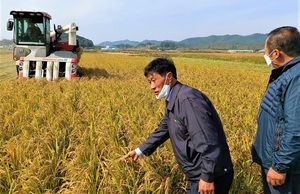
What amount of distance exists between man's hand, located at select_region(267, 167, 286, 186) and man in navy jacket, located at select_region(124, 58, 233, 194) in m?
0.26

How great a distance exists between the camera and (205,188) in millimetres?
1918

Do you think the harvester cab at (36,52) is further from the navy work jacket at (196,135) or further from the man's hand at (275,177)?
the man's hand at (275,177)

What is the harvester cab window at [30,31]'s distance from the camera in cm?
1162

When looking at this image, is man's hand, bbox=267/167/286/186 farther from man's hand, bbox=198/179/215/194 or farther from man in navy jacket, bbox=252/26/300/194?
man's hand, bbox=198/179/215/194

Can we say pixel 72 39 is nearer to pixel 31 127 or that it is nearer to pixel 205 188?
pixel 31 127

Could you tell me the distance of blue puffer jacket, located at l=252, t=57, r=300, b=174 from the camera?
185 centimetres

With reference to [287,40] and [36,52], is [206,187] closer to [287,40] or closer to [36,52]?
[287,40]

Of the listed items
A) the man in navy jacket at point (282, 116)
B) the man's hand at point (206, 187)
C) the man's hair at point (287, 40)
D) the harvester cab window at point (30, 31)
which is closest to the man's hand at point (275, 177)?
the man in navy jacket at point (282, 116)

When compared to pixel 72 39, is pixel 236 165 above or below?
below

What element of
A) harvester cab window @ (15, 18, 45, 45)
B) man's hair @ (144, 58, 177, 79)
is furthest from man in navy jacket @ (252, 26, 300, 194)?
harvester cab window @ (15, 18, 45, 45)

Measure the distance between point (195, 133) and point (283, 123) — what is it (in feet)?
1.99

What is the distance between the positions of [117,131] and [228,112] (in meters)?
2.28

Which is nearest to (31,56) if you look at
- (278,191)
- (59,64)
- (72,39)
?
(59,64)

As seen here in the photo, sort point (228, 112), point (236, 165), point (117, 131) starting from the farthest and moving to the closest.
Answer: point (228, 112)
point (117, 131)
point (236, 165)
